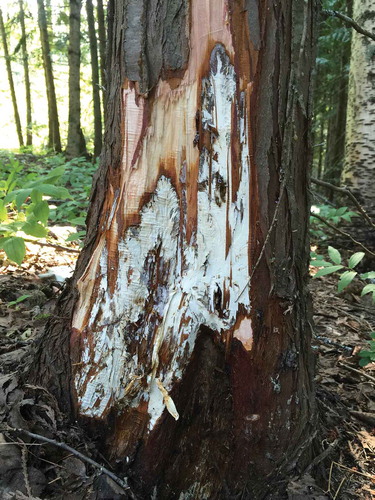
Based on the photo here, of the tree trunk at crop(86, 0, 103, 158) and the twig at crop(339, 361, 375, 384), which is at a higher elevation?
the tree trunk at crop(86, 0, 103, 158)

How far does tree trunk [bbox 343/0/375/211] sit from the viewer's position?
4480mm

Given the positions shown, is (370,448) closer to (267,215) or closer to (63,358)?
(267,215)

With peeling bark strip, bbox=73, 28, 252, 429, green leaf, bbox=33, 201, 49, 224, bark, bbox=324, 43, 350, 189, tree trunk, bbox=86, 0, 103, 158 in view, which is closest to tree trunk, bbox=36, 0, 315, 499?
peeling bark strip, bbox=73, 28, 252, 429

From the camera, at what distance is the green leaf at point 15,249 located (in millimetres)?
2168

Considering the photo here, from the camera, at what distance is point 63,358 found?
1.58 m

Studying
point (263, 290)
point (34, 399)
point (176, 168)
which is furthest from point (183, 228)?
point (34, 399)

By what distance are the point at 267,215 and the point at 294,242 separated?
172 millimetres

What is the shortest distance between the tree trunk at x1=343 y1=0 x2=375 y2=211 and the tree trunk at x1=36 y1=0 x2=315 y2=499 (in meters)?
3.48

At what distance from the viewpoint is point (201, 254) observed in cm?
138

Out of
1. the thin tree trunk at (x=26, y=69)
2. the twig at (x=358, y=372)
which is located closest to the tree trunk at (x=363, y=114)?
the twig at (x=358, y=372)

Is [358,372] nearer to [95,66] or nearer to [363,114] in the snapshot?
[363,114]

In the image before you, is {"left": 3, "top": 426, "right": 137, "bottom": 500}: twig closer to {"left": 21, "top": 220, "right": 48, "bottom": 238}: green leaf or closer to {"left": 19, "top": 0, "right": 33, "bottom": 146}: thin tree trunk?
{"left": 21, "top": 220, "right": 48, "bottom": 238}: green leaf

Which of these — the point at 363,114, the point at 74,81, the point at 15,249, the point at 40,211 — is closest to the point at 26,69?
the point at 74,81

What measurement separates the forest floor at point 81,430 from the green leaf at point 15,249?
353 mm
